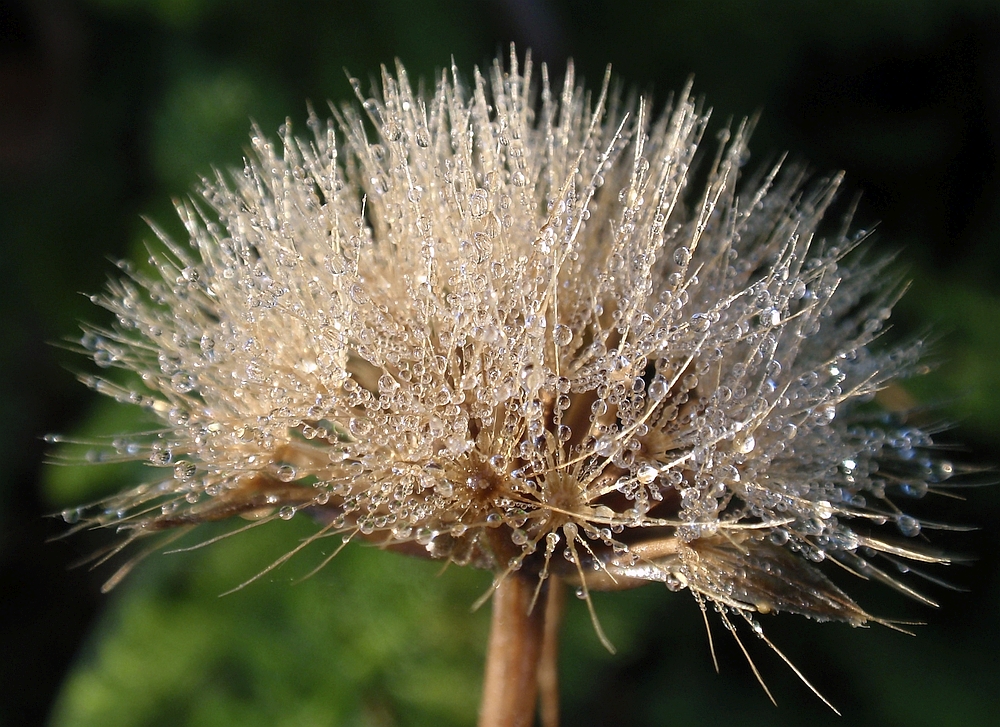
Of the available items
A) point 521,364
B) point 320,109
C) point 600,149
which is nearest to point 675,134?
point 600,149

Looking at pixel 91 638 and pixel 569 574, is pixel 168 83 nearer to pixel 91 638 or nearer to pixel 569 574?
pixel 91 638

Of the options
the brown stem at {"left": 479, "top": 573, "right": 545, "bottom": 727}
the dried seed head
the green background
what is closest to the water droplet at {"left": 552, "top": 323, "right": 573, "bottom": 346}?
the dried seed head

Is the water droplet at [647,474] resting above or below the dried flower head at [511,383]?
below

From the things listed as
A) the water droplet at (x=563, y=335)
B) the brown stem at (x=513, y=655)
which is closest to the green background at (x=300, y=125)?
the brown stem at (x=513, y=655)

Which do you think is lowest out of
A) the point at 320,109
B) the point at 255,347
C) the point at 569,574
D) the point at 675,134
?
the point at 569,574

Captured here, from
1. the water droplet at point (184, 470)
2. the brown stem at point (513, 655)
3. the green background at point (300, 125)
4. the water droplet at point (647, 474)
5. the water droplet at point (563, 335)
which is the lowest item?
the brown stem at point (513, 655)

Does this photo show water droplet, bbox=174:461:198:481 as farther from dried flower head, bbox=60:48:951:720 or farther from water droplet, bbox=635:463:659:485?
water droplet, bbox=635:463:659:485

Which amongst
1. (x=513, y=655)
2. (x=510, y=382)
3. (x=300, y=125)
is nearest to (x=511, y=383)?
(x=510, y=382)

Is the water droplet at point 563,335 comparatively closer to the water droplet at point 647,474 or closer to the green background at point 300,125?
the water droplet at point 647,474
